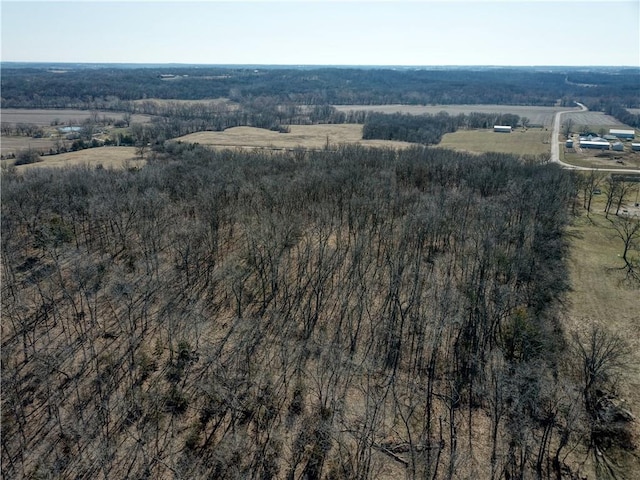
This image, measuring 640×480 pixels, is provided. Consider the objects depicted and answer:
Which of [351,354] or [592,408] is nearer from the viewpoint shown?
[592,408]

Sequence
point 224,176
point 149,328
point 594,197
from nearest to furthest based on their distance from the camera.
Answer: point 149,328 < point 224,176 < point 594,197

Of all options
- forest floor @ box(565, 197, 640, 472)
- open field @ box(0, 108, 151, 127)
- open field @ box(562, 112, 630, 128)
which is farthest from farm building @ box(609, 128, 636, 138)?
open field @ box(0, 108, 151, 127)

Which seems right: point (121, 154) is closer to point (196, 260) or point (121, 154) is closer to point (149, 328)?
point (196, 260)

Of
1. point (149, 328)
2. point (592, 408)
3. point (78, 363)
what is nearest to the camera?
point (592, 408)

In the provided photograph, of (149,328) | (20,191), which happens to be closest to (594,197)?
(149,328)

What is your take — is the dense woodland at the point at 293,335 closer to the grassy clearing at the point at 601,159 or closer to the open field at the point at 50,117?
the grassy clearing at the point at 601,159

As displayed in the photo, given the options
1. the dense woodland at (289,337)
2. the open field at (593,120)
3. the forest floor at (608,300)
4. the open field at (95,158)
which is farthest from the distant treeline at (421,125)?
the forest floor at (608,300)

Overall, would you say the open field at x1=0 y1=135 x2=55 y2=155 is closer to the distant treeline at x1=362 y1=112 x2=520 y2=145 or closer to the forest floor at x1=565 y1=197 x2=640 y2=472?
the distant treeline at x1=362 y1=112 x2=520 y2=145

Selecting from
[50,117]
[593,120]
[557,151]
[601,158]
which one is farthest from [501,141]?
[50,117]
